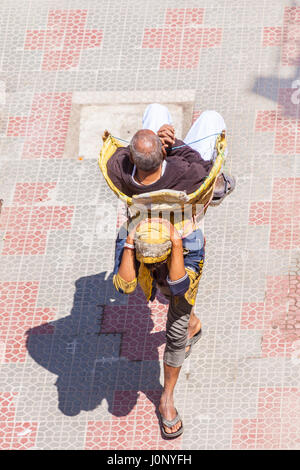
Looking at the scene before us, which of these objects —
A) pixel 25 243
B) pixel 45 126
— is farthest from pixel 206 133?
pixel 45 126

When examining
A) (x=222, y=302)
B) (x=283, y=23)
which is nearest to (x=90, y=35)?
(x=283, y=23)

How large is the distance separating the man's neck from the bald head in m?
0.08

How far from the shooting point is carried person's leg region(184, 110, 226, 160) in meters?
7.48

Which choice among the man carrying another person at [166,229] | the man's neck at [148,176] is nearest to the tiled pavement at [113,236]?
the man carrying another person at [166,229]

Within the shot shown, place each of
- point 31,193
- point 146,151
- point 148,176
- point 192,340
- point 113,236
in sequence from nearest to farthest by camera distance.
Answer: point 146,151
point 148,176
point 192,340
point 113,236
point 31,193

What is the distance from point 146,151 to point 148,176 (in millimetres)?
221

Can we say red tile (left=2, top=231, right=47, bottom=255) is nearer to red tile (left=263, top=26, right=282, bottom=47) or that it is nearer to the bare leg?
the bare leg

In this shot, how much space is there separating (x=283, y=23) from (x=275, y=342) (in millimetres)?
4221

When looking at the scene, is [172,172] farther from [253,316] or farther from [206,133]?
Answer: [253,316]

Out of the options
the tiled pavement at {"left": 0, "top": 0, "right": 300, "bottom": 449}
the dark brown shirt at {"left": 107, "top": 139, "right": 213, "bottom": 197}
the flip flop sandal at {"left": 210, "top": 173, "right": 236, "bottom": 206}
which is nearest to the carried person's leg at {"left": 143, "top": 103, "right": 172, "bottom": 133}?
the dark brown shirt at {"left": 107, "top": 139, "right": 213, "bottom": 197}

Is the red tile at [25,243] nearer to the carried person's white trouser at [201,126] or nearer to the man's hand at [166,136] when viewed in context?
the carried person's white trouser at [201,126]

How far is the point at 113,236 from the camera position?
9.48 metres

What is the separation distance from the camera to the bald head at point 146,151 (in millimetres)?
6777

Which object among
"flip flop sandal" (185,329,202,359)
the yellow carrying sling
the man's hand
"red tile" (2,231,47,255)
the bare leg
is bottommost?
the bare leg
